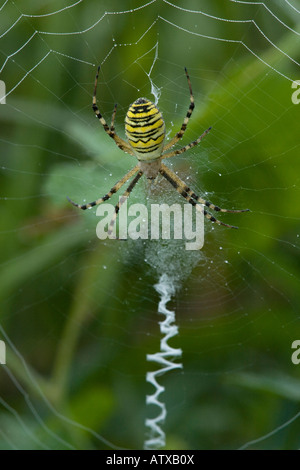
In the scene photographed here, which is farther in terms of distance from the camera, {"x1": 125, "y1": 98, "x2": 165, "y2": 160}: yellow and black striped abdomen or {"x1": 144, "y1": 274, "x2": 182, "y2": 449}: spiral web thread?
{"x1": 144, "y1": 274, "x2": 182, "y2": 449}: spiral web thread

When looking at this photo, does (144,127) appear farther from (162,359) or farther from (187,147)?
(162,359)

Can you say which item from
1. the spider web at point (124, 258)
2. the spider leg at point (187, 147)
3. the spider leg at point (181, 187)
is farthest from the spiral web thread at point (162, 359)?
the spider leg at point (187, 147)

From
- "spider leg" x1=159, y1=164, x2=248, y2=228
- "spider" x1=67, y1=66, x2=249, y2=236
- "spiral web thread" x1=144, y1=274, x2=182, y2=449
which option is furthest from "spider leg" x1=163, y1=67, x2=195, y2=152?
"spiral web thread" x1=144, y1=274, x2=182, y2=449

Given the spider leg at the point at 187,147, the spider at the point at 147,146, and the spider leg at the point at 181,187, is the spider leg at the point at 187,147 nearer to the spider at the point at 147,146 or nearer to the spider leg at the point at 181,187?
the spider at the point at 147,146

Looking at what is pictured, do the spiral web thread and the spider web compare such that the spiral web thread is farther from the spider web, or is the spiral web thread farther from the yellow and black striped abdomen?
the yellow and black striped abdomen

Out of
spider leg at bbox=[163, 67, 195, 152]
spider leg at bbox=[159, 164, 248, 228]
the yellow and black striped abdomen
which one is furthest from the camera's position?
spider leg at bbox=[159, 164, 248, 228]

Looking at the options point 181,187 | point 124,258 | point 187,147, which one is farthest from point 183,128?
point 124,258
